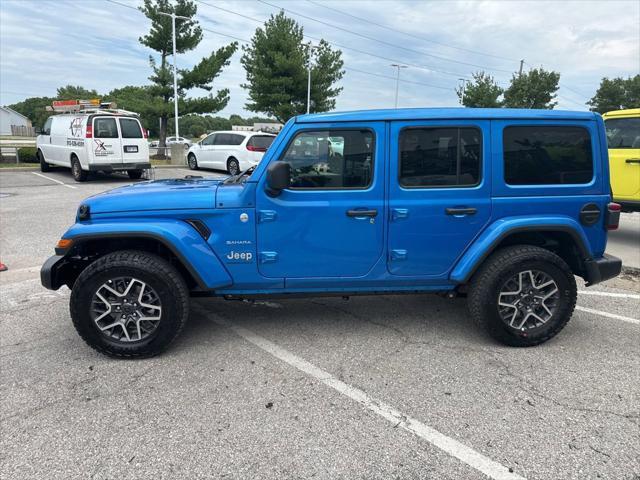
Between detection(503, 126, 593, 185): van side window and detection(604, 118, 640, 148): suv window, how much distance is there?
459 cm

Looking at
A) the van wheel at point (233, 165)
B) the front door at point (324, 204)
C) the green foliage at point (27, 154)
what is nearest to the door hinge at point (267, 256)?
the front door at point (324, 204)

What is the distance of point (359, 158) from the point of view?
3469 mm

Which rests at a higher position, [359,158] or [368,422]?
[359,158]

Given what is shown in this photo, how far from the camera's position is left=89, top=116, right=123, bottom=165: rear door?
12.9 meters

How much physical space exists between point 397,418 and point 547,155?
2346mm

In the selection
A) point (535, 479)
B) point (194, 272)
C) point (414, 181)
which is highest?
point (414, 181)

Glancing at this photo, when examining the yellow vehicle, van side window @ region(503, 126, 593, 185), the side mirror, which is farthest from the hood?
the yellow vehicle

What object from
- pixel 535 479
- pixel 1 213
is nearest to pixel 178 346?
pixel 535 479

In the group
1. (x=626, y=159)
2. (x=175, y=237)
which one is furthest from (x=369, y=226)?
(x=626, y=159)

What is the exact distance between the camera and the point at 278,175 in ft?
10.5

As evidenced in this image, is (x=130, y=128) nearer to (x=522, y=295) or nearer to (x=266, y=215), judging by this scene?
(x=266, y=215)

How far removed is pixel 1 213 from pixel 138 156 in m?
5.12

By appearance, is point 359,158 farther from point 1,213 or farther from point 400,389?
point 1,213

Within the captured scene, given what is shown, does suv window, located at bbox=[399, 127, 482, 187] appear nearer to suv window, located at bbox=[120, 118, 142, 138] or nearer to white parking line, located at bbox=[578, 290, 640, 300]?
white parking line, located at bbox=[578, 290, 640, 300]
